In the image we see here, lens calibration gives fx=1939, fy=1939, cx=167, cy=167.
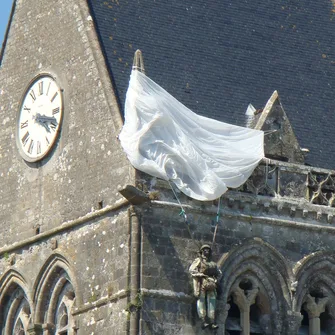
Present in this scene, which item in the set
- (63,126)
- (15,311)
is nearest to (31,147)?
(63,126)

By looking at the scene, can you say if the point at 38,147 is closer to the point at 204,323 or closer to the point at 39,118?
the point at 39,118

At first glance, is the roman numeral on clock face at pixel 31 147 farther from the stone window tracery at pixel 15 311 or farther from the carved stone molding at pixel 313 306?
the carved stone molding at pixel 313 306

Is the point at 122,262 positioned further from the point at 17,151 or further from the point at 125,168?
the point at 17,151

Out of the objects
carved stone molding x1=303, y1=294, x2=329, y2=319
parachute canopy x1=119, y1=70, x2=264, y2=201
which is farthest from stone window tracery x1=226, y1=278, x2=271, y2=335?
parachute canopy x1=119, y1=70, x2=264, y2=201

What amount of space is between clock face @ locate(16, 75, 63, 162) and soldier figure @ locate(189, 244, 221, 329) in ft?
14.5

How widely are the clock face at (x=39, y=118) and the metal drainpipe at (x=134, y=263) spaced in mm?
3419

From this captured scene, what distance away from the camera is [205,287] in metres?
34.6

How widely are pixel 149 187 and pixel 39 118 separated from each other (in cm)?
381

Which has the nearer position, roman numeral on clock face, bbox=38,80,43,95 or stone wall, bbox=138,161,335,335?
stone wall, bbox=138,161,335,335

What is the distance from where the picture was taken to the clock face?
37438 millimetres

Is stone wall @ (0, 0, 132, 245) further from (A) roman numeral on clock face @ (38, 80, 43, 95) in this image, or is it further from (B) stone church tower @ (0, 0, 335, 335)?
(A) roman numeral on clock face @ (38, 80, 43, 95)

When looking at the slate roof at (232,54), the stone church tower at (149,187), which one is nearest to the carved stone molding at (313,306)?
the stone church tower at (149,187)

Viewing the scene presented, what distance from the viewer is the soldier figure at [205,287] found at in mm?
34594

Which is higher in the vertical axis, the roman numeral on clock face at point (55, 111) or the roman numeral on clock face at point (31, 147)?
the roman numeral on clock face at point (55, 111)
